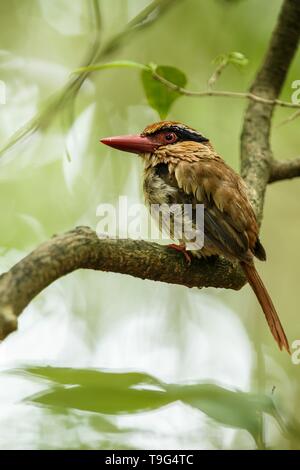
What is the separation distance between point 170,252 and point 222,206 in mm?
333

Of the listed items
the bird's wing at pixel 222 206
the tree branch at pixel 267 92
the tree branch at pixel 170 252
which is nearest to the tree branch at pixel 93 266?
the tree branch at pixel 170 252

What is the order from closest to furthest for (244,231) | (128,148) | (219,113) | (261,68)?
(244,231) < (128,148) < (261,68) < (219,113)

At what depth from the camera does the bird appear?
2213 millimetres

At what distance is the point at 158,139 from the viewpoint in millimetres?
2678

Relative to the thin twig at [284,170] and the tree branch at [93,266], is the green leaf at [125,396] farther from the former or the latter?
the thin twig at [284,170]

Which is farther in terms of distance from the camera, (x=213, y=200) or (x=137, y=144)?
(x=137, y=144)

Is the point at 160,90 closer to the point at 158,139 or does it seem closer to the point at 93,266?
the point at 158,139

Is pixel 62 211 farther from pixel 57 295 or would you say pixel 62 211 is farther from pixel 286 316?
pixel 286 316

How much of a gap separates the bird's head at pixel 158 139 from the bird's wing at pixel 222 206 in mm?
263

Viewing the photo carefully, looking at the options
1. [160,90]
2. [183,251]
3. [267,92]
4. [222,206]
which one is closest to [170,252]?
[183,251]

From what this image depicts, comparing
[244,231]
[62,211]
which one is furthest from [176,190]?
[62,211]

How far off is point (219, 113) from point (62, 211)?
1.18 m

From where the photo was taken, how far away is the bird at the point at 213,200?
87.1 inches
